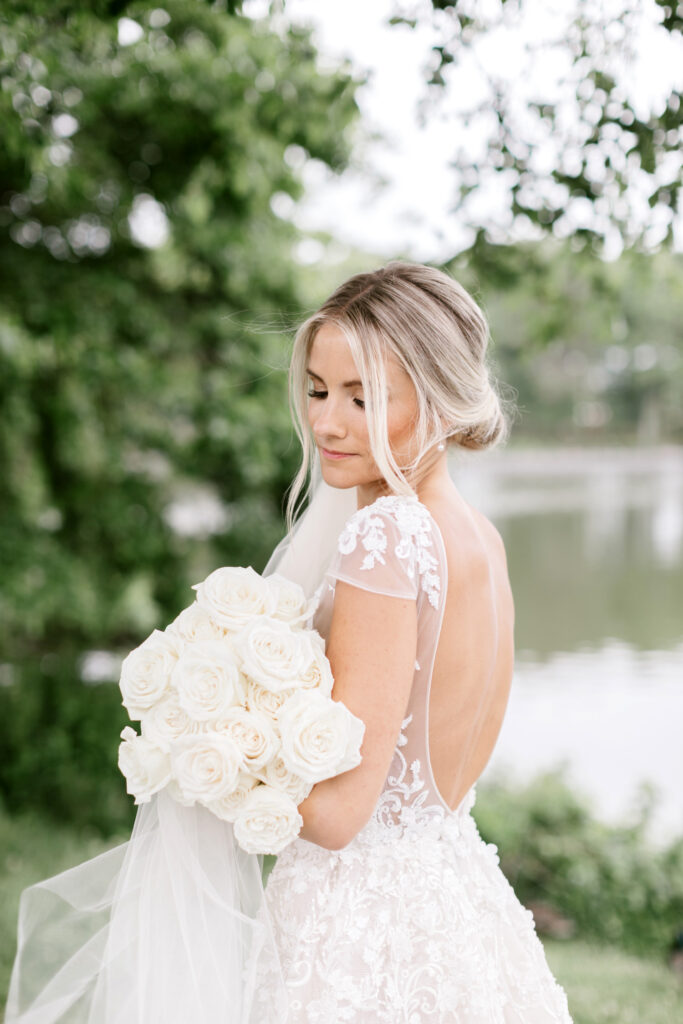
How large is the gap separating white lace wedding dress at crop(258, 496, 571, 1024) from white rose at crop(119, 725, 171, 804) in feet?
1.19

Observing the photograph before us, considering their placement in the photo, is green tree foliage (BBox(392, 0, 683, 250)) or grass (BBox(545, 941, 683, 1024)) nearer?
green tree foliage (BBox(392, 0, 683, 250))

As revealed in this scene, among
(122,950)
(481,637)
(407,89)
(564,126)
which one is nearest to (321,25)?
(407,89)

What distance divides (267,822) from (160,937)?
32 centimetres

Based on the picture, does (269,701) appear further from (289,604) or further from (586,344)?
(586,344)

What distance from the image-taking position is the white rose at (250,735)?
143cm

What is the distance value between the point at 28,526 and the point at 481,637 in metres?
6.84

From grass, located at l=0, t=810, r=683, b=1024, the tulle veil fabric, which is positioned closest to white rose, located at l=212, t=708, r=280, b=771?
the tulle veil fabric

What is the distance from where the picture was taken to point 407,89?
4.08 meters

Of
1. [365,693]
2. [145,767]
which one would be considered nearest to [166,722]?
[145,767]

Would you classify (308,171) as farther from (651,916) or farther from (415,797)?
(415,797)

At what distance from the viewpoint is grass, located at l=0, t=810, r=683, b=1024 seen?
3885 mm

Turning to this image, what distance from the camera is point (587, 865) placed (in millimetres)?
5973

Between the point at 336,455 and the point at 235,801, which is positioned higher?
the point at 336,455

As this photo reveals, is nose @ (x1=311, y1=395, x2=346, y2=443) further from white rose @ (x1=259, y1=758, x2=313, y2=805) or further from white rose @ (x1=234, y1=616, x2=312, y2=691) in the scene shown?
white rose @ (x1=259, y1=758, x2=313, y2=805)
